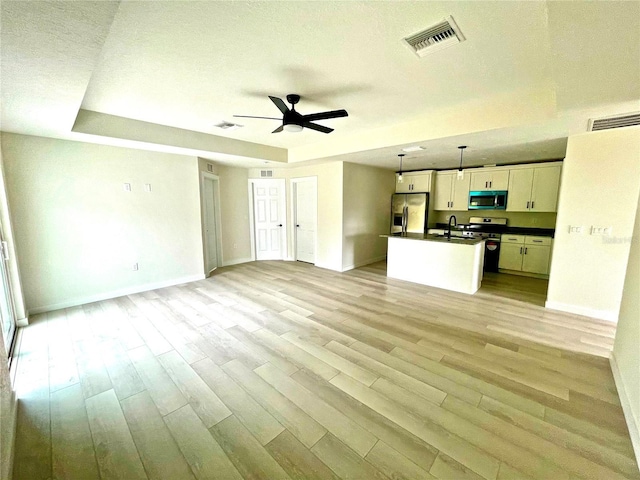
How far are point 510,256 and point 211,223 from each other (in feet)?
22.0

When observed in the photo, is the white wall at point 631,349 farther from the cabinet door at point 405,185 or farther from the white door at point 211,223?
the white door at point 211,223

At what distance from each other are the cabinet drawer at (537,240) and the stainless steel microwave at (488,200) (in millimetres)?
819

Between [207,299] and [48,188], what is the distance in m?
2.64

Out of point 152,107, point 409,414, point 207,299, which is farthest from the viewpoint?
point 207,299

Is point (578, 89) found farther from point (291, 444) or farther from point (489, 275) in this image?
point (489, 275)

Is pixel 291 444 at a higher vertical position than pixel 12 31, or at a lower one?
lower

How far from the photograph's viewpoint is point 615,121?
2.86 meters

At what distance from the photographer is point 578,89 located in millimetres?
2254

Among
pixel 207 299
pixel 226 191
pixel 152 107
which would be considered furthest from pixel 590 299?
pixel 226 191

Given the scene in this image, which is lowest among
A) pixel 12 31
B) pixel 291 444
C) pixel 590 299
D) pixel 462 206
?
pixel 291 444

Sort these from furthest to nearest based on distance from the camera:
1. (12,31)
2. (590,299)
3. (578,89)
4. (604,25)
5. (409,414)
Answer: (590,299)
(578,89)
(409,414)
(604,25)
(12,31)

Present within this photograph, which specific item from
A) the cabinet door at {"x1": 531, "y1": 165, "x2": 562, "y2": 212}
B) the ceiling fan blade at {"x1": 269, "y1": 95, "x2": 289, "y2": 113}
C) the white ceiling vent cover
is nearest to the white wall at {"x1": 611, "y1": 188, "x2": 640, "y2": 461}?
the white ceiling vent cover

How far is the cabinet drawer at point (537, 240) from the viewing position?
513 centimetres

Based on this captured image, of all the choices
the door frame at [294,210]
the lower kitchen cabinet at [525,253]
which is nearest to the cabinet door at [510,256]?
the lower kitchen cabinet at [525,253]
